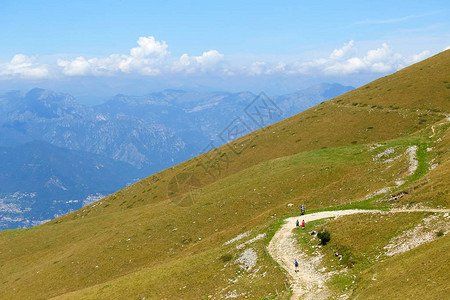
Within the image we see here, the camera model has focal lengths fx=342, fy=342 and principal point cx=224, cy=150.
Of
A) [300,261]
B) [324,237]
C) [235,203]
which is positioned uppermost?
[235,203]

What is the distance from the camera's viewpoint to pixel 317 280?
30750mm

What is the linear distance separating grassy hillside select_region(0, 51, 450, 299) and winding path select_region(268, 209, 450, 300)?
1.39 meters

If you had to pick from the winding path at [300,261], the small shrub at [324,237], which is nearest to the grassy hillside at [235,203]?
the winding path at [300,261]

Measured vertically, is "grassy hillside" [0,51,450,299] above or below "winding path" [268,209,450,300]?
above

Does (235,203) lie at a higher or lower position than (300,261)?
higher

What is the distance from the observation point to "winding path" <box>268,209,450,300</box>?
29.1m

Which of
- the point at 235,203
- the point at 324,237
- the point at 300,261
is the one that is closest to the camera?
the point at 300,261

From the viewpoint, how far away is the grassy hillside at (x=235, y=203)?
40.6 m

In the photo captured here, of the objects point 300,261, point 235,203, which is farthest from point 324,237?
point 235,203

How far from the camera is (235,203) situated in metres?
66.9

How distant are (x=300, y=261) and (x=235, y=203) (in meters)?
32.1

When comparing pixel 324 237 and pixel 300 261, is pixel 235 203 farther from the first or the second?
pixel 300 261

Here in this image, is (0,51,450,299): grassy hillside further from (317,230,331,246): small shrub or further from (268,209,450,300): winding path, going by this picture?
(317,230,331,246): small shrub

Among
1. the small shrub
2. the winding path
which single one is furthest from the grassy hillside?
the small shrub
